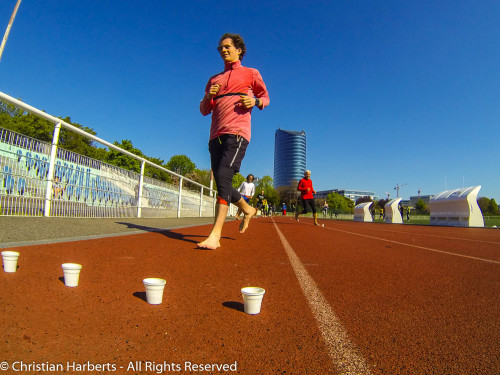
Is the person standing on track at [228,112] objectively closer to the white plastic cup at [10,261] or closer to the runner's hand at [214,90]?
the runner's hand at [214,90]

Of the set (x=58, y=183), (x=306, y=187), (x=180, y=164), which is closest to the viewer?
(x=58, y=183)

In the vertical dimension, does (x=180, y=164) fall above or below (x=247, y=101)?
above

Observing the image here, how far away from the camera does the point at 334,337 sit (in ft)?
4.54

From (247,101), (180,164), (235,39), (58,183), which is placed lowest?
(58,183)

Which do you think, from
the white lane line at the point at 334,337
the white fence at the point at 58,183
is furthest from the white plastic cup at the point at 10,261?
the white fence at the point at 58,183

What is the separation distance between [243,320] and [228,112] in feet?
9.17

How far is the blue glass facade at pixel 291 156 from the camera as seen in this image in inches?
7530

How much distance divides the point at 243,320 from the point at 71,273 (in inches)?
Result: 45.7

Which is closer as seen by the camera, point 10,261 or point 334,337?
point 334,337

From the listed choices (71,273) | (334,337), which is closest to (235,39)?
(71,273)

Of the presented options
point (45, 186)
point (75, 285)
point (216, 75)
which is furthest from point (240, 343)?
point (45, 186)

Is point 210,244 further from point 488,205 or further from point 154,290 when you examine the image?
point 488,205

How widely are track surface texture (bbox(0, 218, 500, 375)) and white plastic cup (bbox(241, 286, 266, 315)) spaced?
4 cm

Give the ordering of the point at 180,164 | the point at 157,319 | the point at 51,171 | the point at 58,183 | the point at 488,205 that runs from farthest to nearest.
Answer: the point at 488,205, the point at 180,164, the point at 58,183, the point at 51,171, the point at 157,319
